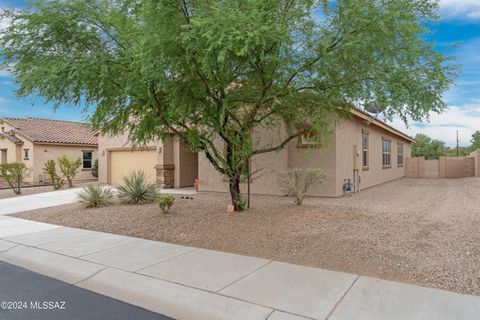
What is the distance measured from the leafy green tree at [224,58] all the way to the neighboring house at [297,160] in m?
2.05

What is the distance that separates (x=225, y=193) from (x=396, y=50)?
1007 cm

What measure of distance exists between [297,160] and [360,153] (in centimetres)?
409

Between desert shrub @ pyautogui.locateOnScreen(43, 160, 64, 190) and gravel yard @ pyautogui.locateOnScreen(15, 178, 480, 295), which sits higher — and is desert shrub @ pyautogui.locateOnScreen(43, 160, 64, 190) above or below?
above

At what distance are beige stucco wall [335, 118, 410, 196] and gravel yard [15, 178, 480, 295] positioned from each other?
2239 mm

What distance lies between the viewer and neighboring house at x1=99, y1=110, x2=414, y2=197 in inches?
533

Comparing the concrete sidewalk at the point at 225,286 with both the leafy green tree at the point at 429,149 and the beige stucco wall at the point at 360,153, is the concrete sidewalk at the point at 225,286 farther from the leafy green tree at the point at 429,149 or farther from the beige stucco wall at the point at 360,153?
the leafy green tree at the point at 429,149

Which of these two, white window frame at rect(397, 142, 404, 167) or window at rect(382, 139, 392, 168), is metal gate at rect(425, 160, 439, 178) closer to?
white window frame at rect(397, 142, 404, 167)

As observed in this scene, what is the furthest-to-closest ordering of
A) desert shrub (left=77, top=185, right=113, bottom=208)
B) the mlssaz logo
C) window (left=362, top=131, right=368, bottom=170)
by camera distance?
window (left=362, top=131, right=368, bottom=170)
desert shrub (left=77, top=185, right=113, bottom=208)
the mlssaz logo

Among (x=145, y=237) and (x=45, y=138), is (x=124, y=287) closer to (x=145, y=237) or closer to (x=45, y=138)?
(x=145, y=237)

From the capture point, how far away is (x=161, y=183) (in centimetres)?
1817

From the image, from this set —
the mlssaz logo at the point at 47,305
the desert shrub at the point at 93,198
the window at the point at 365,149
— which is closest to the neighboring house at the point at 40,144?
the desert shrub at the point at 93,198

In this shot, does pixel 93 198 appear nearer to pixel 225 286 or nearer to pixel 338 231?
pixel 338 231

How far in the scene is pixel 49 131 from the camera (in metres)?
25.9

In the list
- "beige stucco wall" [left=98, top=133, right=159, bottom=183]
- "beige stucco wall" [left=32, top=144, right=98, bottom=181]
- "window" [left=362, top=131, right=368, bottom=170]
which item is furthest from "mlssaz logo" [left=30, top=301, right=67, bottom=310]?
"beige stucco wall" [left=32, top=144, right=98, bottom=181]
